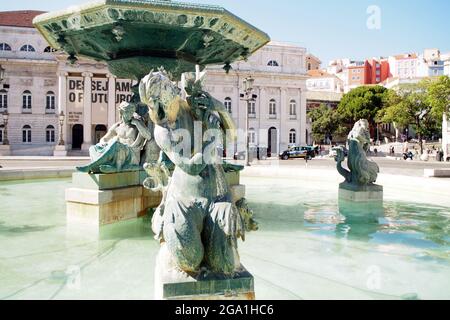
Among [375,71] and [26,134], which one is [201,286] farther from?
[375,71]

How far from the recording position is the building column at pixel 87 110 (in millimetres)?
40281

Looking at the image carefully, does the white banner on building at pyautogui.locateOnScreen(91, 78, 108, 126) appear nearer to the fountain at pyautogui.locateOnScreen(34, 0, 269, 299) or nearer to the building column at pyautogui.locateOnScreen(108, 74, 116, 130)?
the building column at pyautogui.locateOnScreen(108, 74, 116, 130)

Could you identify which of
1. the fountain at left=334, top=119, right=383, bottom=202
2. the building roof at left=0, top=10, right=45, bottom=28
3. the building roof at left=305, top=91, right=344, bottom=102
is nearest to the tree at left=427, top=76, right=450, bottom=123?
the fountain at left=334, top=119, right=383, bottom=202

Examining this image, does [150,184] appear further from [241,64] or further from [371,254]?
[241,64]

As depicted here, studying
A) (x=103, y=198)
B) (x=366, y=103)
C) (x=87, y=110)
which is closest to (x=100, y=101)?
(x=87, y=110)

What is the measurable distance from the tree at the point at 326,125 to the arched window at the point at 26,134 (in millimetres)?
36584

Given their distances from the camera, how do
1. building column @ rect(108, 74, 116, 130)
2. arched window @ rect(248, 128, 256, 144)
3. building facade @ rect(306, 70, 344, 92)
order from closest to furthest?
building column @ rect(108, 74, 116, 130), arched window @ rect(248, 128, 256, 144), building facade @ rect(306, 70, 344, 92)

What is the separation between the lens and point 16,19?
42344 millimetres

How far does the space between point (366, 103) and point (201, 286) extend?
5644 centimetres

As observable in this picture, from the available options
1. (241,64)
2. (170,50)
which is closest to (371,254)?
(170,50)

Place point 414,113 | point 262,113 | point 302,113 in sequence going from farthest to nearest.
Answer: point 302,113 → point 262,113 → point 414,113

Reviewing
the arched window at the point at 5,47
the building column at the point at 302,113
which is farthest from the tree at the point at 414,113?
the arched window at the point at 5,47

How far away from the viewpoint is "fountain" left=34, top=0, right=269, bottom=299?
2.47m

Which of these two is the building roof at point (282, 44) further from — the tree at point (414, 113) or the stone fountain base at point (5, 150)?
the stone fountain base at point (5, 150)
